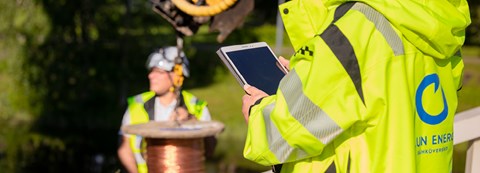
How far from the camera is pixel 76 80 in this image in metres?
15.0

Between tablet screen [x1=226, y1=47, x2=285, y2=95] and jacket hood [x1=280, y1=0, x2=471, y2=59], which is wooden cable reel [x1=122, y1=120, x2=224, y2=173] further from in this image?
jacket hood [x1=280, y1=0, x2=471, y2=59]

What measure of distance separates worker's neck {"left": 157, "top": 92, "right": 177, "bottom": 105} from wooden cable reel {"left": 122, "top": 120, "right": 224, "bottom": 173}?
1.18 m

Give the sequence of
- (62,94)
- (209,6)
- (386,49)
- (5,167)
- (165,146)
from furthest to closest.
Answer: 1. (62,94)
2. (5,167)
3. (209,6)
4. (165,146)
5. (386,49)

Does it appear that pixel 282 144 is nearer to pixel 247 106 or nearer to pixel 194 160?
pixel 247 106

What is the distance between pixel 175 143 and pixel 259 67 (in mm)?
1496

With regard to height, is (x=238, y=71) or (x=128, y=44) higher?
(x=238, y=71)

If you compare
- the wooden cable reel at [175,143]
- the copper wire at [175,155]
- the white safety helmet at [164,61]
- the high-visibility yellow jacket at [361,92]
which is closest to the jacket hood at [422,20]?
the high-visibility yellow jacket at [361,92]

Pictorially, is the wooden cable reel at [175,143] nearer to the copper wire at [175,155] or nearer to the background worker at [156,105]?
the copper wire at [175,155]

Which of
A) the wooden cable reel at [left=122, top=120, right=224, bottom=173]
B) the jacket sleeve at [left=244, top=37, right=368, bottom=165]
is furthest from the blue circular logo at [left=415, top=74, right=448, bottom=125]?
the wooden cable reel at [left=122, top=120, right=224, bottom=173]

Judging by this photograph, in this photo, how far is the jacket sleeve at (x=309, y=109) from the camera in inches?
85.1

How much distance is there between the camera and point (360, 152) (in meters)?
2.24

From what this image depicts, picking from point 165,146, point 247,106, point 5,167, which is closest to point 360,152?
point 247,106

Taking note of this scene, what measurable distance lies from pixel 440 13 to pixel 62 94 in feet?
42.5

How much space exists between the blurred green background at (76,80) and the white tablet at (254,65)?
10.2 metres
